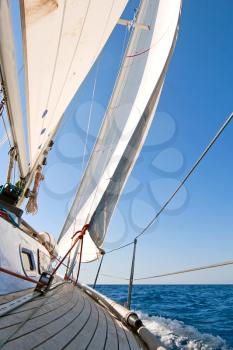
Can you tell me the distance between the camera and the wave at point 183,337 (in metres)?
6.48

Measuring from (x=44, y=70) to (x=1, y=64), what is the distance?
3.26ft

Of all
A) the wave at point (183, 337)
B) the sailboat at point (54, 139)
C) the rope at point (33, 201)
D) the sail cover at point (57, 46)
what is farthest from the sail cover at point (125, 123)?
the wave at point (183, 337)

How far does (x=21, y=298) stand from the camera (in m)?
2.41

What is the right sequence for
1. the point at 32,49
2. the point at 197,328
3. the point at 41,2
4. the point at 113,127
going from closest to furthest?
the point at 41,2
the point at 32,49
the point at 113,127
the point at 197,328

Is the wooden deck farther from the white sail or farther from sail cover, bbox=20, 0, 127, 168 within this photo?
sail cover, bbox=20, 0, 127, 168

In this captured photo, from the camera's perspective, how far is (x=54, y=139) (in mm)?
8117

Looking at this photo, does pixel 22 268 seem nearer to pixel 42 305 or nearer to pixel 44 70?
pixel 42 305

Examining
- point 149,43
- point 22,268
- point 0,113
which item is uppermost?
point 149,43

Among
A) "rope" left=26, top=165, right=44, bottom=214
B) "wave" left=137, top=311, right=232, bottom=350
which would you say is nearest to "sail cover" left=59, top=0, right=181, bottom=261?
"rope" left=26, top=165, right=44, bottom=214

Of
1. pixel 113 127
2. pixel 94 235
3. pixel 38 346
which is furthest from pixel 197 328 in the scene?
pixel 38 346

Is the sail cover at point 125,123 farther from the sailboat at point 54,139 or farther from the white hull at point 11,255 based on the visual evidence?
the white hull at point 11,255

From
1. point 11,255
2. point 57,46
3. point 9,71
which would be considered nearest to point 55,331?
point 11,255

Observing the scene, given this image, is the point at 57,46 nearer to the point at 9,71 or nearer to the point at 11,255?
the point at 9,71

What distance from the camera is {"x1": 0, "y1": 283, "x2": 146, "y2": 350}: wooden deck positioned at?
156 centimetres
